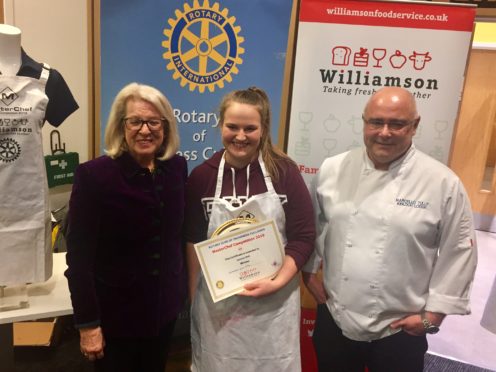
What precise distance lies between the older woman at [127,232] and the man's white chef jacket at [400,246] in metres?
0.60

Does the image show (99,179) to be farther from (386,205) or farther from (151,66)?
(151,66)

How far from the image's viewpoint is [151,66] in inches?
87.0

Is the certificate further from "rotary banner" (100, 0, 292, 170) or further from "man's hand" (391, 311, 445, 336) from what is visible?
"rotary banner" (100, 0, 292, 170)

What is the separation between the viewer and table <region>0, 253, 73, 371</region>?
1545 millimetres

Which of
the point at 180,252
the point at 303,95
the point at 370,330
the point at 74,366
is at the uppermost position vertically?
the point at 303,95

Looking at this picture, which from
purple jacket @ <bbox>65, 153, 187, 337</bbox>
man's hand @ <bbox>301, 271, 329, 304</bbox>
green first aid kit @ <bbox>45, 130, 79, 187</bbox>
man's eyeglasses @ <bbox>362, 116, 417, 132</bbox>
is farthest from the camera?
green first aid kit @ <bbox>45, 130, 79, 187</bbox>

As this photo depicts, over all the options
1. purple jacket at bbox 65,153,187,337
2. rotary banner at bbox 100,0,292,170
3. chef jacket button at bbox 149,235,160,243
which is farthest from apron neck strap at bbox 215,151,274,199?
rotary banner at bbox 100,0,292,170

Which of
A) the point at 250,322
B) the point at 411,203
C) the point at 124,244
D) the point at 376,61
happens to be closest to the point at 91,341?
the point at 124,244

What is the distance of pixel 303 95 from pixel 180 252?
43.2 inches

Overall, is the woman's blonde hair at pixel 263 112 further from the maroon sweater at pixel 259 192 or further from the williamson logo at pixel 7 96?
the williamson logo at pixel 7 96

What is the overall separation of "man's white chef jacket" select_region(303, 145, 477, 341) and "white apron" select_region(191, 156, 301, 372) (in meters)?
0.19

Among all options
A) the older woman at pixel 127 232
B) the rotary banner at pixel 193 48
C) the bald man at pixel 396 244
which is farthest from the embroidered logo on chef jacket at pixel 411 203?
the rotary banner at pixel 193 48

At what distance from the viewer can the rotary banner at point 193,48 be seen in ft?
7.06

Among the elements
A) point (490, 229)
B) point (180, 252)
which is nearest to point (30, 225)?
point (180, 252)
